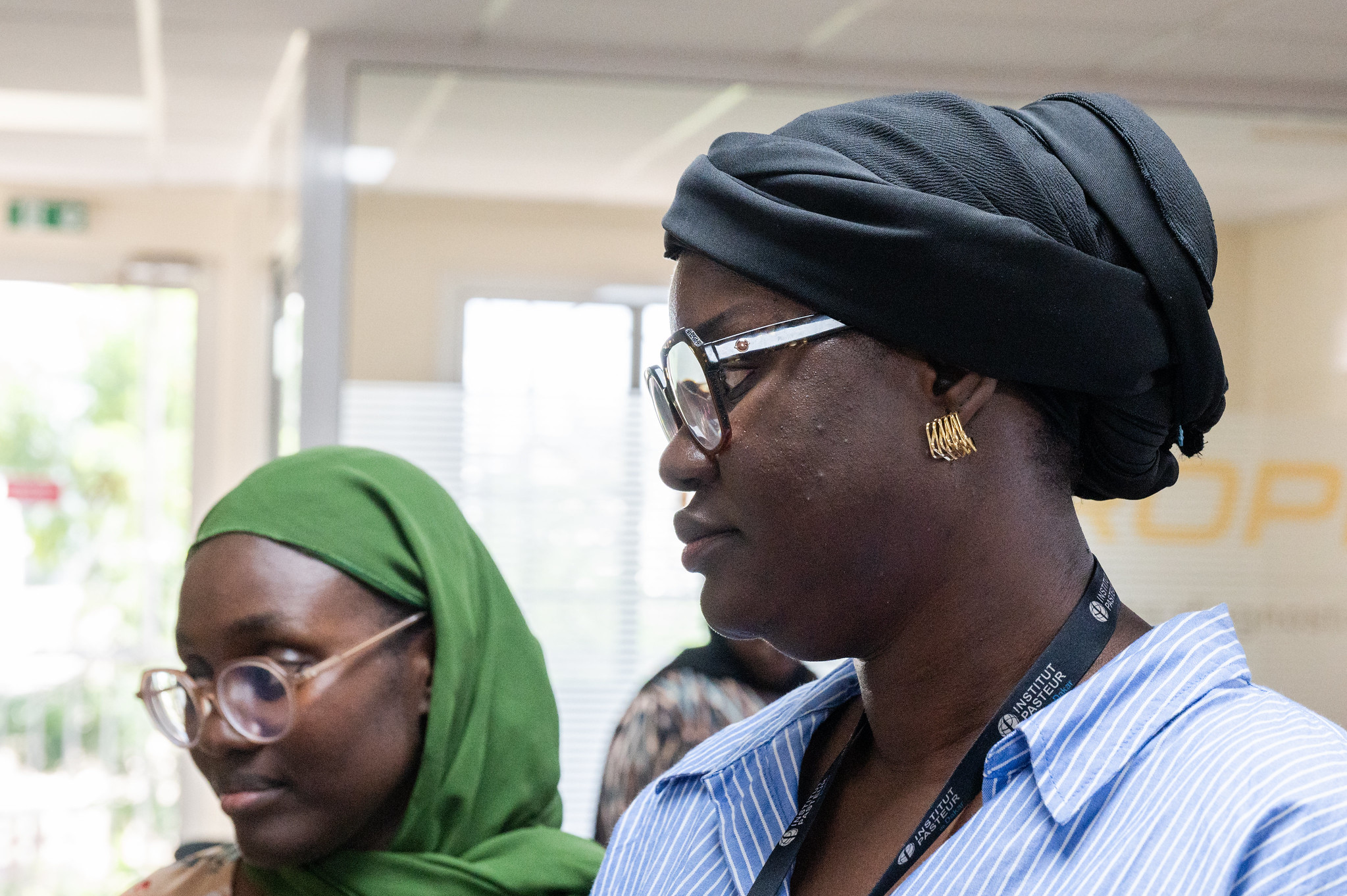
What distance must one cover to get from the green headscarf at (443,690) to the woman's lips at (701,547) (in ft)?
1.64

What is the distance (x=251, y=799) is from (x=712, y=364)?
72 cm

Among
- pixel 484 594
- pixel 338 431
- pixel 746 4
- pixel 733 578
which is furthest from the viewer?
pixel 338 431

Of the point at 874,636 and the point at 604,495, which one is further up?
the point at 874,636

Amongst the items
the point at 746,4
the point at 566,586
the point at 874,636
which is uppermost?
the point at 746,4

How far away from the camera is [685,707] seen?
83.6 inches

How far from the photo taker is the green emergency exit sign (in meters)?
6.22

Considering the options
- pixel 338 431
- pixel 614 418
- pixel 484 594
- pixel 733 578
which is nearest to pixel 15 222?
pixel 338 431

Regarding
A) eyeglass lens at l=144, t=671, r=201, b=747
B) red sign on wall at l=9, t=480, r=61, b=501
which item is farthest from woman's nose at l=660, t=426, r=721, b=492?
red sign on wall at l=9, t=480, r=61, b=501

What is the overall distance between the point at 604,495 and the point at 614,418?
235mm

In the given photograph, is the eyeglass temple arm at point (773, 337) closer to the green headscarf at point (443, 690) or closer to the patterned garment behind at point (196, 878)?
the green headscarf at point (443, 690)

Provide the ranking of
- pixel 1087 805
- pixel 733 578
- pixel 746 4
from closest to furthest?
pixel 1087 805 < pixel 733 578 < pixel 746 4

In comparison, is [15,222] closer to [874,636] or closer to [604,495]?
[604,495]

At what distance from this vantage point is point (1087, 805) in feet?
2.65

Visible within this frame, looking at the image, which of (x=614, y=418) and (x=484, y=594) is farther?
(x=614, y=418)
